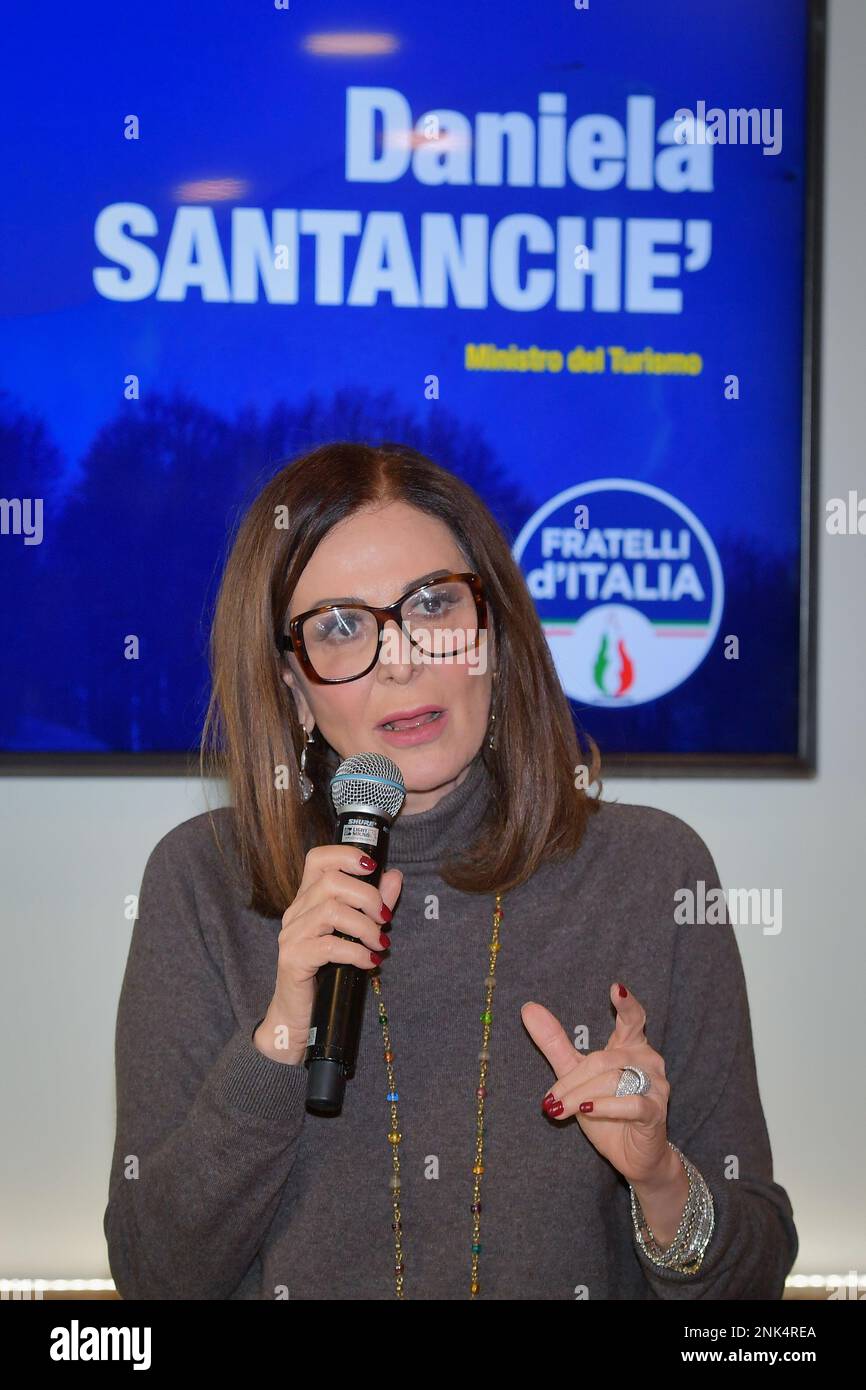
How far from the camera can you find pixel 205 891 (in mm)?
1477

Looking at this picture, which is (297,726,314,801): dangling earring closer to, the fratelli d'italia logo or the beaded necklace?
the beaded necklace

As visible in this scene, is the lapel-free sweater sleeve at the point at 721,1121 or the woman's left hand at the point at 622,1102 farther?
the lapel-free sweater sleeve at the point at 721,1121

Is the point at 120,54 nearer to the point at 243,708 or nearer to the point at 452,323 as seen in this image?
the point at 452,323

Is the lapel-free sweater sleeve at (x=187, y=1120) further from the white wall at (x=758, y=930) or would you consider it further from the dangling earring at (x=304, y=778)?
the white wall at (x=758, y=930)

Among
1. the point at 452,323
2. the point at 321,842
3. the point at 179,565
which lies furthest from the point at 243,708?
the point at 452,323

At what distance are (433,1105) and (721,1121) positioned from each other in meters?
0.31

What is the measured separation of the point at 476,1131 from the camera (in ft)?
4.56

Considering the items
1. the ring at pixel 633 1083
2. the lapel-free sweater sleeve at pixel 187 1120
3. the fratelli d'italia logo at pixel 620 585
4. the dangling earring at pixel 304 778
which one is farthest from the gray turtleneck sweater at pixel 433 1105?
the fratelli d'italia logo at pixel 620 585

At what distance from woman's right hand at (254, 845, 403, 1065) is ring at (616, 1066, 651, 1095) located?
0.81ft

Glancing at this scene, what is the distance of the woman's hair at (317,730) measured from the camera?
58.2 inches

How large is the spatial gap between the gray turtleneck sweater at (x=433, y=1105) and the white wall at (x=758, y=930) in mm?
764

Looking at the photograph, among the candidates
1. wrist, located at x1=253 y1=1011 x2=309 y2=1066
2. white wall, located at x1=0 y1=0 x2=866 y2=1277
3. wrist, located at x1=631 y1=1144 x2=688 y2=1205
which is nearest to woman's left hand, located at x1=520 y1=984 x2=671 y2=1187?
wrist, located at x1=631 y1=1144 x2=688 y2=1205

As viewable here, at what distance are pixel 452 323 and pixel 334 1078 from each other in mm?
1483
